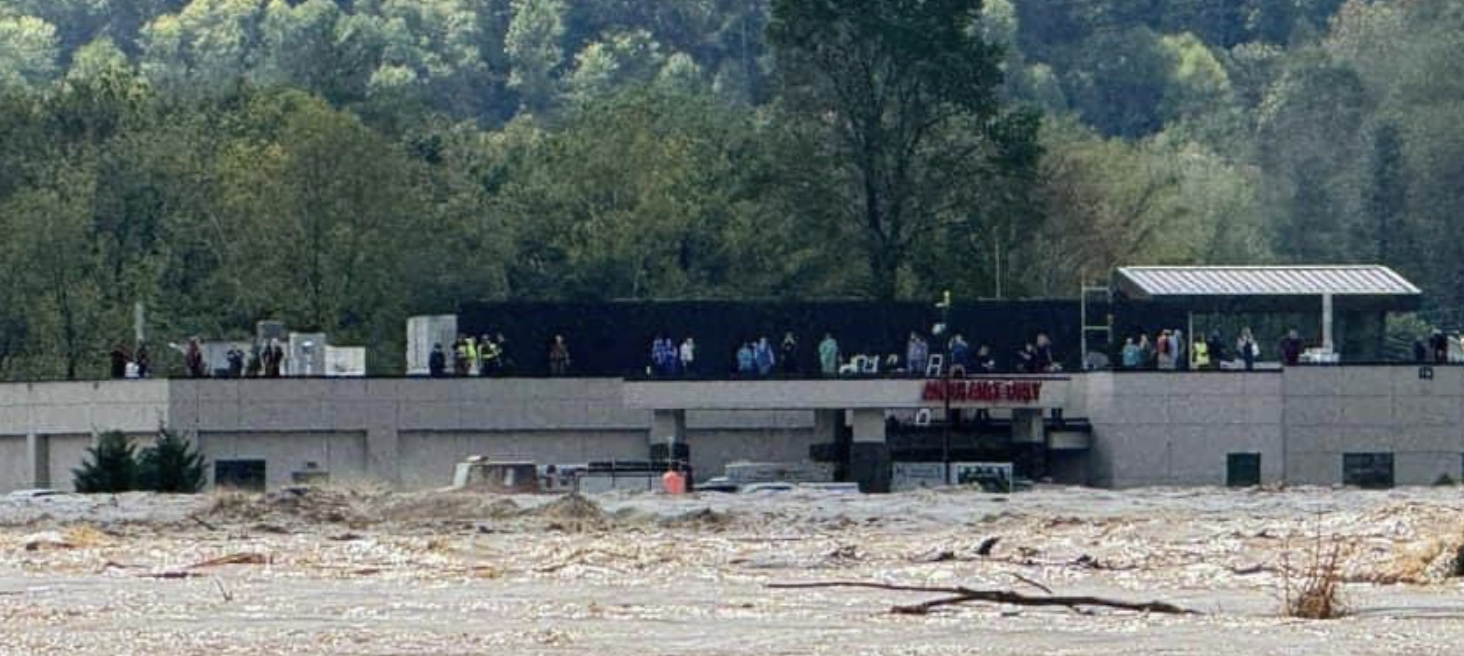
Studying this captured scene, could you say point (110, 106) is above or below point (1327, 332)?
above

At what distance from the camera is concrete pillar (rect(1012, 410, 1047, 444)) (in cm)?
8725

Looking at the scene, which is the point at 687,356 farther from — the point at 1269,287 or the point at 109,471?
the point at 109,471

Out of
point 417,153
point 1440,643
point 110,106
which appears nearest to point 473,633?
point 1440,643

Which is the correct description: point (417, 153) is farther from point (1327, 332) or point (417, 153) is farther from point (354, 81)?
point (1327, 332)

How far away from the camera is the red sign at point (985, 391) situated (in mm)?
87000

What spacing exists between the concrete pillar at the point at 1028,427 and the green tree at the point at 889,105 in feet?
57.9

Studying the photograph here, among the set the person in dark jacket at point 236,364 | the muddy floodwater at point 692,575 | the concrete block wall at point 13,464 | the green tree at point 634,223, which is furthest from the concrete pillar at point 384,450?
the green tree at point 634,223

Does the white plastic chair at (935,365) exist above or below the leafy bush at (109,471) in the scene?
above

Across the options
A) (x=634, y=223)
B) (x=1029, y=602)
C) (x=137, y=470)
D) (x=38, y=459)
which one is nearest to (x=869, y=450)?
(x=137, y=470)

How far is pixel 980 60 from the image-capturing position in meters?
106

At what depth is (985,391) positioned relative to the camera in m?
87.0

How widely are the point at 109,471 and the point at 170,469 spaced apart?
2131 mm

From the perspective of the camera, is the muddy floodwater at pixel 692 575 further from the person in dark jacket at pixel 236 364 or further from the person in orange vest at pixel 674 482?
the person in dark jacket at pixel 236 364

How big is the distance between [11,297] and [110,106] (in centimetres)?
1657
